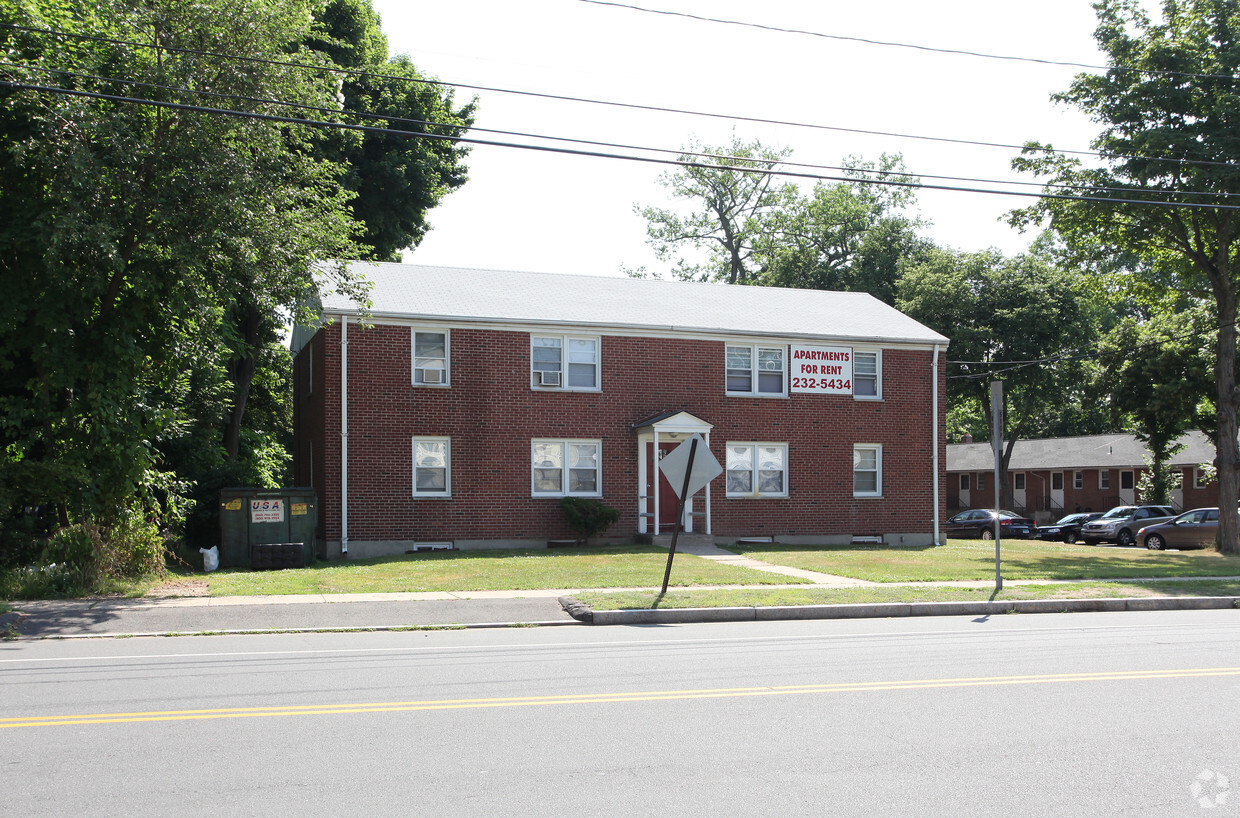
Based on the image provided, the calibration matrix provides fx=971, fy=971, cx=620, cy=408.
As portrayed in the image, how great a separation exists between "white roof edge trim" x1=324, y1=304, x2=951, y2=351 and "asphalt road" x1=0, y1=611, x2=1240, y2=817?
1341 cm

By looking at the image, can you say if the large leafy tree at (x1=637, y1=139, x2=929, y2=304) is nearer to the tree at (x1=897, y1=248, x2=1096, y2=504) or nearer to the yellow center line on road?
the tree at (x1=897, y1=248, x2=1096, y2=504)

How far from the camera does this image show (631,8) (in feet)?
45.4

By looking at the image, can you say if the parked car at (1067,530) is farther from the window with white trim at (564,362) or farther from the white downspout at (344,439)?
the white downspout at (344,439)

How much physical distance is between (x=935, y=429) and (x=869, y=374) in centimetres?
251

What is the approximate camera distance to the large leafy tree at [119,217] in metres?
15.0

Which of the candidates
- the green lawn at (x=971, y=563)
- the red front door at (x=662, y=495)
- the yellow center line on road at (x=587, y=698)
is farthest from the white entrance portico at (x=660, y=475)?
the yellow center line on road at (x=587, y=698)

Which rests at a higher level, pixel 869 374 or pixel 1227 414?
pixel 869 374

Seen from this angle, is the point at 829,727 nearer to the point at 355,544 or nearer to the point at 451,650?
the point at 451,650

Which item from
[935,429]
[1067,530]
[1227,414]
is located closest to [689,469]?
[935,429]

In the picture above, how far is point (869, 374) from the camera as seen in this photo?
89.9 ft

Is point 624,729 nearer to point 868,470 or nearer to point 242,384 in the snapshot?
point 868,470

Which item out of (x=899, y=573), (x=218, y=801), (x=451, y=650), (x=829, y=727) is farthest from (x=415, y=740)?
(x=899, y=573)

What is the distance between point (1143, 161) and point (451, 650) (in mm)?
22082

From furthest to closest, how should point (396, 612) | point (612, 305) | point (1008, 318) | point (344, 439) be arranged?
point (1008, 318) < point (612, 305) < point (344, 439) < point (396, 612)
